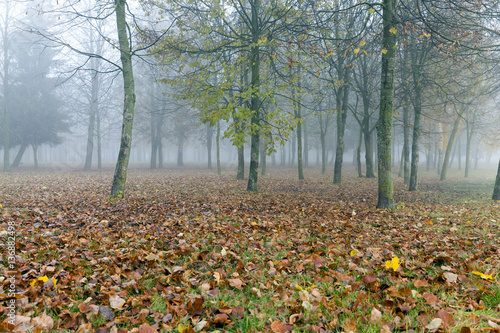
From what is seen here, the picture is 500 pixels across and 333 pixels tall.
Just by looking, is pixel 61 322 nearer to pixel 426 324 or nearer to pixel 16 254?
pixel 16 254

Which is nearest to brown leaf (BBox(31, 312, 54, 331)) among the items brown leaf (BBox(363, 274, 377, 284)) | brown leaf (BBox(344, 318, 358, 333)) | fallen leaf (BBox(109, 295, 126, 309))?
fallen leaf (BBox(109, 295, 126, 309))

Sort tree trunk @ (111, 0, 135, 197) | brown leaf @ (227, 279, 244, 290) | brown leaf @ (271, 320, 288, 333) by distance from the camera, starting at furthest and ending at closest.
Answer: tree trunk @ (111, 0, 135, 197), brown leaf @ (227, 279, 244, 290), brown leaf @ (271, 320, 288, 333)

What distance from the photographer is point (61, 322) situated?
7.63 feet

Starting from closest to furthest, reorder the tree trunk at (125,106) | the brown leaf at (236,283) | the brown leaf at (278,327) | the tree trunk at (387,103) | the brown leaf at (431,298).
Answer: the brown leaf at (278,327) < the brown leaf at (431,298) < the brown leaf at (236,283) < the tree trunk at (387,103) < the tree trunk at (125,106)

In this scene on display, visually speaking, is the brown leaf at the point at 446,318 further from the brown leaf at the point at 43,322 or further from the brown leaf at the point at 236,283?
the brown leaf at the point at 43,322

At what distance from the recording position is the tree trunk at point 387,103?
7.17m

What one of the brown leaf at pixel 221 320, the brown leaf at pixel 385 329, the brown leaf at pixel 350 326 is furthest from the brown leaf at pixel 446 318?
the brown leaf at pixel 221 320

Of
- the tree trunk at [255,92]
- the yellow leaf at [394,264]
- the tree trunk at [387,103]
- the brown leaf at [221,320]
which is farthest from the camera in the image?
the tree trunk at [255,92]

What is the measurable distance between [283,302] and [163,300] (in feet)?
3.90

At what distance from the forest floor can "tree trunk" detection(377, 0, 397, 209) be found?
1398 mm

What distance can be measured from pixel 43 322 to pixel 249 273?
6.57 feet

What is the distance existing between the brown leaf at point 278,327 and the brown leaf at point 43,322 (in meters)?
1.79

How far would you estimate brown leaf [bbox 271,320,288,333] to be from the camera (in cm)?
219

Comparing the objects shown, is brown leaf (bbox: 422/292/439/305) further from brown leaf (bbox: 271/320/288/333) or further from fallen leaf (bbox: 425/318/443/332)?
brown leaf (bbox: 271/320/288/333)
